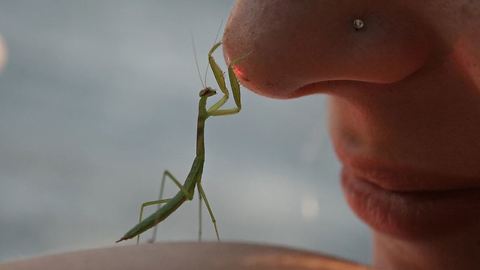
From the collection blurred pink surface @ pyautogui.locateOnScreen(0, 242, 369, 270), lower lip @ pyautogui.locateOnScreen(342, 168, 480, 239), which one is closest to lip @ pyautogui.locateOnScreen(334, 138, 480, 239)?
lower lip @ pyautogui.locateOnScreen(342, 168, 480, 239)

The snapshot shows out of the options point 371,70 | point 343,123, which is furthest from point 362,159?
point 371,70

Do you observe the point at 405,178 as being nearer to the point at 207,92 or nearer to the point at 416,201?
the point at 416,201

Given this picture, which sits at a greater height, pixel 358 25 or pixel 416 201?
pixel 358 25

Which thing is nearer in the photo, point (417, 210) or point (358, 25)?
point (358, 25)

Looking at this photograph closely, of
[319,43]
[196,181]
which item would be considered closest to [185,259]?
[319,43]

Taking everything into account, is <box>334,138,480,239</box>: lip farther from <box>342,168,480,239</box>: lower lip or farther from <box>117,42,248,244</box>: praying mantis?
<box>117,42,248,244</box>: praying mantis

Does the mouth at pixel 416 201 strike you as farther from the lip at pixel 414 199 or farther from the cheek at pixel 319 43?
the cheek at pixel 319 43
